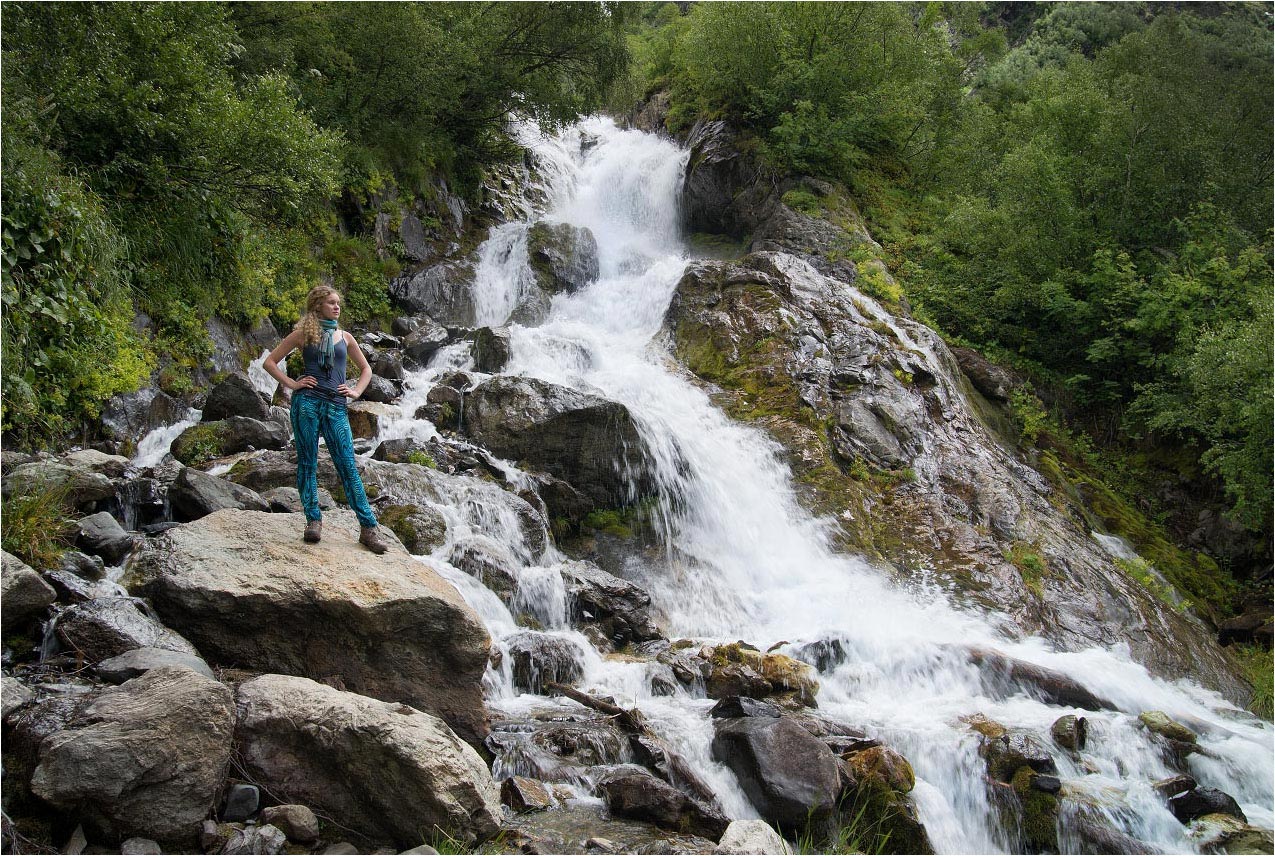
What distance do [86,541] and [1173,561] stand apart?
17.1m

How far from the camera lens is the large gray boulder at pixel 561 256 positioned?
2067 cm

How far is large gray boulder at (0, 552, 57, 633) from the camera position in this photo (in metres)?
4.42

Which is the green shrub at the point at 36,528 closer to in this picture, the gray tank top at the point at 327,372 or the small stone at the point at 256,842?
the gray tank top at the point at 327,372

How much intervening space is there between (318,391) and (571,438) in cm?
652

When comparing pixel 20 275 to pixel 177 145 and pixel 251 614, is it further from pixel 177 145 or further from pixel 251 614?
pixel 251 614

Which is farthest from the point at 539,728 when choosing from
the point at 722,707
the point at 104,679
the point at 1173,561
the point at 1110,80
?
the point at 1110,80

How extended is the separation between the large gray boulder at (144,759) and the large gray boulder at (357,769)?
0.94 feet

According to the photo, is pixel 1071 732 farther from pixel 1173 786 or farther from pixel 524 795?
pixel 524 795

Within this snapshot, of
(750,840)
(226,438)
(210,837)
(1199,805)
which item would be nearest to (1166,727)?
(1199,805)

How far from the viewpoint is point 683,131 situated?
28672mm

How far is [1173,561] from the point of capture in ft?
47.1

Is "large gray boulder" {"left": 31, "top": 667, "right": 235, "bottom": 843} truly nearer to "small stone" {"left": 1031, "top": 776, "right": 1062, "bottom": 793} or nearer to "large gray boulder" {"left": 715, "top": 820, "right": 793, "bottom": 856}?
"large gray boulder" {"left": 715, "top": 820, "right": 793, "bottom": 856}

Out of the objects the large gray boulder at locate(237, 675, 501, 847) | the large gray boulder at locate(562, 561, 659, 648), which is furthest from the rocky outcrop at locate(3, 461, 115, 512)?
the large gray boulder at locate(562, 561, 659, 648)

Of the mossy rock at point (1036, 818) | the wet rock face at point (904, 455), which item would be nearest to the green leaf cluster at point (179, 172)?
the wet rock face at point (904, 455)
